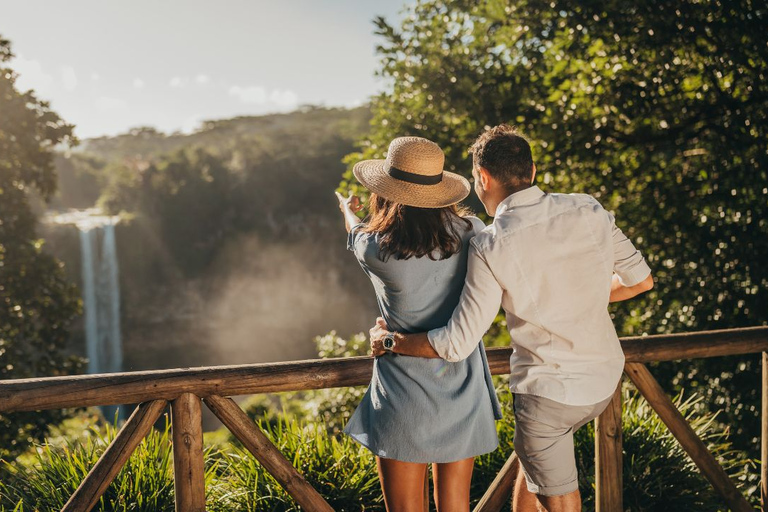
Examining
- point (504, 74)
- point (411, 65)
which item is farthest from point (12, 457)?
point (504, 74)

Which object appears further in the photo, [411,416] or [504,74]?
[504,74]

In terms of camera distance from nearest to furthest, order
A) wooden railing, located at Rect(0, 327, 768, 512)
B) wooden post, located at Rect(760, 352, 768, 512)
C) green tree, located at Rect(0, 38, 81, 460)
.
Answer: wooden railing, located at Rect(0, 327, 768, 512) → wooden post, located at Rect(760, 352, 768, 512) → green tree, located at Rect(0, 38, 81, 460)

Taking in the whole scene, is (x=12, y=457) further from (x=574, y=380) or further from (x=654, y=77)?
(x=654, y=77)

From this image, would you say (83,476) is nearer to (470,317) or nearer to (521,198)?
(470,317)

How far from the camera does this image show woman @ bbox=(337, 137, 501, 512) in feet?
6.59

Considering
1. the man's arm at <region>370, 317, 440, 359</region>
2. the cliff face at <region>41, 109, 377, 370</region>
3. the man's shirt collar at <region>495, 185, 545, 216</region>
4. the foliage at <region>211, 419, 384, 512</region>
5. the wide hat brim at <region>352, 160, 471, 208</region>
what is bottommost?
the cliff face at <region>41, 109, 377, 370</region>

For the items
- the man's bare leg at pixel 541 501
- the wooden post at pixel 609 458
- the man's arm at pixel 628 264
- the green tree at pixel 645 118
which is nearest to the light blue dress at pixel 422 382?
the man's bare leg at pixel 541 501

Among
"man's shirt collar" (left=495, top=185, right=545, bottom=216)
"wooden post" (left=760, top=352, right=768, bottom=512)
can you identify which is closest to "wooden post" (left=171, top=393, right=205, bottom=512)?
"man's shirt collar" (left=495, top=185, right=545, bottom=216)

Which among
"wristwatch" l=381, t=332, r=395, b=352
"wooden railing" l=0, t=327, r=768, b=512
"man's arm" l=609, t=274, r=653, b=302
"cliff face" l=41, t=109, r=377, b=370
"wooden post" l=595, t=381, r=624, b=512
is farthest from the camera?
"cliff face" l=41, t=109, r=377, b=370

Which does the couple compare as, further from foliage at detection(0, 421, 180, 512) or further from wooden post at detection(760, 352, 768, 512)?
wooden post at detection(760, 352, 768, 512)

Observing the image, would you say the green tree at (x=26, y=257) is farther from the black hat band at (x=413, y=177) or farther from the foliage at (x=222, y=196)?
the foliage at (x=222, y=196)

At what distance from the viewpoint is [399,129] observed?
6.46 m

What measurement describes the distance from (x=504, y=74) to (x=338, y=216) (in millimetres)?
27910

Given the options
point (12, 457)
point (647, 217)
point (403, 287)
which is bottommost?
point (12, 457)
